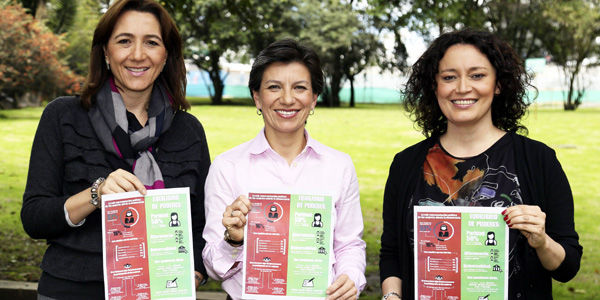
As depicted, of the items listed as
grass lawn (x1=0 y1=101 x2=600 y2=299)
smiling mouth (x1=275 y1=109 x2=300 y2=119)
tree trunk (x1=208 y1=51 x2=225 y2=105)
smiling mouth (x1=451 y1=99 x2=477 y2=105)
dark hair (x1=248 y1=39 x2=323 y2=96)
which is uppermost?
dark hair (x1=248 y1=39 x2=323 y2=96)

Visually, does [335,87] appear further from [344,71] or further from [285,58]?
[285,58]

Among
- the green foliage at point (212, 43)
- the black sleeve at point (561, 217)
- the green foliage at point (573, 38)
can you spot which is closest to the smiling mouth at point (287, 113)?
the black sleeve at point (561, 217)

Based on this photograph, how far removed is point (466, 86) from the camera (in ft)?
8.77

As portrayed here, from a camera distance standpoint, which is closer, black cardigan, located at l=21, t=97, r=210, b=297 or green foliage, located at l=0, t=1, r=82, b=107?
black cardigan, located at l=21, t=97, r=210, b=297

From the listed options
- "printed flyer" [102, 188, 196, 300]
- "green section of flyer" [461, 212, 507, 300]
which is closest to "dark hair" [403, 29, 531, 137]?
"green section of flyer" [461, 212, 507, 300]

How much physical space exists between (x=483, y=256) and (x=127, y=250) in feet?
5.06

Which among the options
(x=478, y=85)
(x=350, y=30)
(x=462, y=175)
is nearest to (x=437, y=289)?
(x=462, y=175)

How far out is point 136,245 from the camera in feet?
8.48

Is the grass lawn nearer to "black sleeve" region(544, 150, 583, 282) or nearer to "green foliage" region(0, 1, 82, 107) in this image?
"green foliage" region(0, 1, 82, 107)

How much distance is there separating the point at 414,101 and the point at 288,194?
3.26ft

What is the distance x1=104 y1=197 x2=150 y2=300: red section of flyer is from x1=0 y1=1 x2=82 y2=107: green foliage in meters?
28.0

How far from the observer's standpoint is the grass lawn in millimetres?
6898

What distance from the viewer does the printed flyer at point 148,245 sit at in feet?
8.35

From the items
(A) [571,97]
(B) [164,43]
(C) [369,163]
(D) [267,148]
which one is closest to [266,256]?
(D) [267,148]
